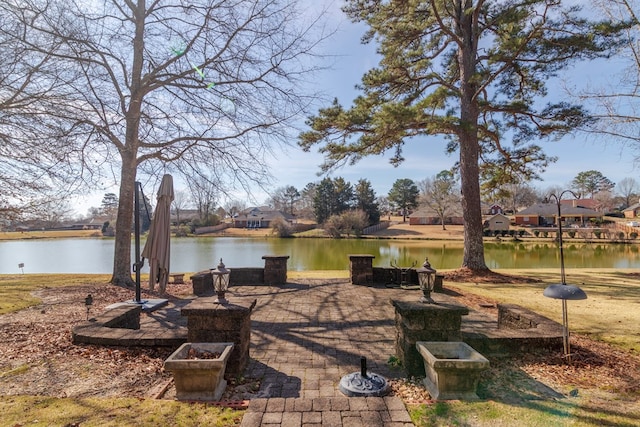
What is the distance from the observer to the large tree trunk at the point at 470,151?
10266 mm

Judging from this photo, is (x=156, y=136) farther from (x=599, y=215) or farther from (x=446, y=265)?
(x=599, y=215)

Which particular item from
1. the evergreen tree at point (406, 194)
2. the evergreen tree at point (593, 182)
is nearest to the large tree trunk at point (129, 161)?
the evergreen tree at point (406, 194)

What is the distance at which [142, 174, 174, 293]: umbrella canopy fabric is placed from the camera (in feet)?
19.0

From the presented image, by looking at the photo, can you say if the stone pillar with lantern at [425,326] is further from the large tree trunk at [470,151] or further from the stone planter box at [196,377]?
the large tree trunk at [470,151]

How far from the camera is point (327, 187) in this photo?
147 feet

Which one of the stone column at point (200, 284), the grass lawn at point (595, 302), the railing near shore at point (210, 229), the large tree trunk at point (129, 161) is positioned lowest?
the grass lawn at point (595, 302)

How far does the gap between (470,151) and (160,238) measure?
29.7 feet

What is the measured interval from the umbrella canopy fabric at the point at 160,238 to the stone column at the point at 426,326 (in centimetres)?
442

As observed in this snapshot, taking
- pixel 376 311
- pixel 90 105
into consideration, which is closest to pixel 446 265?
pixel 376 311

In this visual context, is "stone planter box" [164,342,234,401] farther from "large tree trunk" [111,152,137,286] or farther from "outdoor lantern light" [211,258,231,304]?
"large tree trunk" [111,152,137,286]

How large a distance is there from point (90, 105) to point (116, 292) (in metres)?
4.08

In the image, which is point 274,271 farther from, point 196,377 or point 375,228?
point 375,228

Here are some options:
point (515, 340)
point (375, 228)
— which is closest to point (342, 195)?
point (375, 228)

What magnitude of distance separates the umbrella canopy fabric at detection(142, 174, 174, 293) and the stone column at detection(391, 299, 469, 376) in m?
4.42
